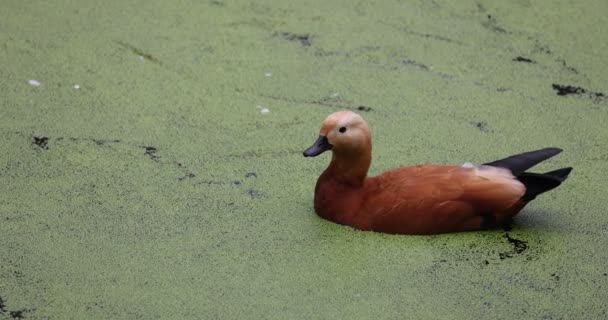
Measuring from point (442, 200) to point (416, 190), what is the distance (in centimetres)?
7

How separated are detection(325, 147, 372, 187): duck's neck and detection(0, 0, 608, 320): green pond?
0.12m

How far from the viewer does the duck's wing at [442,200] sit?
2531mm

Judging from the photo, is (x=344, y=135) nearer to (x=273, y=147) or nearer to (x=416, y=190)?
(x=416, y=190)

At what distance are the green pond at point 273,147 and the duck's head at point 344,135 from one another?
20 centimetres

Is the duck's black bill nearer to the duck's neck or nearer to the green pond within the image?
the duck's neck

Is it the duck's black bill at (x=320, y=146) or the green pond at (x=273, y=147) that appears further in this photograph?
the duck's black bill at (x=320, y=146)

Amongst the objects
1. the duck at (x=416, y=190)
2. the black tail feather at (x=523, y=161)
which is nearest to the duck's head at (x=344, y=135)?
the duck at (x=416, y=190)

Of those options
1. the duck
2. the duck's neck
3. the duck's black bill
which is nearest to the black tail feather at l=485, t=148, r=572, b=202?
the duck

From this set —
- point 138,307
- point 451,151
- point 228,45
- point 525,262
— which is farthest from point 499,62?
point 138,307

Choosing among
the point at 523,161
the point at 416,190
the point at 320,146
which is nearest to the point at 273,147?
the point at 320,146

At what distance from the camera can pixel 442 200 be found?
2.53 meters

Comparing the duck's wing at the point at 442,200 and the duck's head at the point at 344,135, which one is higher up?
the duck's head at the point at 344,135

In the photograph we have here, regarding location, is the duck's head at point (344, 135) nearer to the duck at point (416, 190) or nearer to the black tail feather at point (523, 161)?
the duck at point (416, 190)

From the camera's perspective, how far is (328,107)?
10.6 ft
